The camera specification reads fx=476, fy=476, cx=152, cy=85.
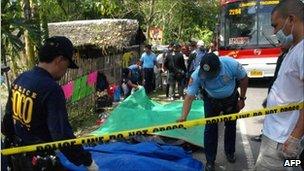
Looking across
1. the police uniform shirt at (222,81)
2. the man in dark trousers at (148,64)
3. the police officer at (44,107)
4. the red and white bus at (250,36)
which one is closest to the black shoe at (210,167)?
the police uniform shirt at (222,81)

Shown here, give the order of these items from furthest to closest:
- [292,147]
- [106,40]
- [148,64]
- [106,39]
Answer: [106,39]
[106,40]
[148,64]
[292,147]

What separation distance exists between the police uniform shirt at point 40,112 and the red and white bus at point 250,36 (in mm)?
11265

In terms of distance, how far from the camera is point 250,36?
557 inches

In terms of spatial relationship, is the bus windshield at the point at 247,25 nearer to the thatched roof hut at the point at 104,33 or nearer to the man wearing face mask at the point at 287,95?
the thatched roof hut at the point at 104,33

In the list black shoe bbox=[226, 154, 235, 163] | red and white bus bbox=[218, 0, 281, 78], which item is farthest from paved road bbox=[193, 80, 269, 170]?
red and white bus bbox=[218, 0, 281, 78]

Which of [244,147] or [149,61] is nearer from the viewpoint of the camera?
[244,147]

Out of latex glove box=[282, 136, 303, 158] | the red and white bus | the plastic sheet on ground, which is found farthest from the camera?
the red and white bus

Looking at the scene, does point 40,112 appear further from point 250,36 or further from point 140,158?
point 250,36

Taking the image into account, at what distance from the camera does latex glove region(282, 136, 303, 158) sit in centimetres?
301

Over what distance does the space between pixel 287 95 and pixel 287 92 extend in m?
0.02

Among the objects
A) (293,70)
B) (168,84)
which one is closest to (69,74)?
(168,84)

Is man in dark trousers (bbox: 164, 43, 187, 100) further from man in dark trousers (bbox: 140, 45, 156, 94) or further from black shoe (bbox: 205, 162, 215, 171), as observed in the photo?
black shoe (bbox: 205, 162, 215, 171)

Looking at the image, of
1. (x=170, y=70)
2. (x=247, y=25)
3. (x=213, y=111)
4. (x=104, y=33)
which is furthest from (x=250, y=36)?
(x=213, y=111)

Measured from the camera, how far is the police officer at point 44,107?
3059 millimetres
